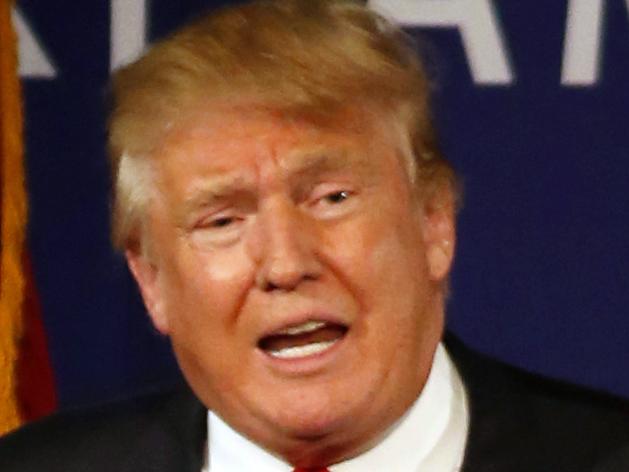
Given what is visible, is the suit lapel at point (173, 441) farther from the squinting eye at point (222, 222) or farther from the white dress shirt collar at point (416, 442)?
the squinting eye at point (222, 222)

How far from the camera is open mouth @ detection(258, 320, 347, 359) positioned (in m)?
1.34

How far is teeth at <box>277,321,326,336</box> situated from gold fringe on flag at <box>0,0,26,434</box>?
0.60m

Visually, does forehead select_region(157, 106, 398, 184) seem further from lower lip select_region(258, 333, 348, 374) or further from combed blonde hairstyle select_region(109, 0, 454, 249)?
lower lip select_region(258, 333, 348, 374)

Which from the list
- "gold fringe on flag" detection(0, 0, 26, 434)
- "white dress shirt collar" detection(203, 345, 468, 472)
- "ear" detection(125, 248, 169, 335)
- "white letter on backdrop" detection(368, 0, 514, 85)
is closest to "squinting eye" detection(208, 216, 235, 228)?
"ear" detection(125, 248, 169, 335)

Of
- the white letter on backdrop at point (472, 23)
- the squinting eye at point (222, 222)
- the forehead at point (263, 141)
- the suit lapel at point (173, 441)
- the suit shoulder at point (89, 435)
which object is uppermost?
the forehead at point (263, 141)

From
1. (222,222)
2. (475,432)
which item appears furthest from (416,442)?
(222,222)

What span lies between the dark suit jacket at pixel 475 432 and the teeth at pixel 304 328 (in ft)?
0.69

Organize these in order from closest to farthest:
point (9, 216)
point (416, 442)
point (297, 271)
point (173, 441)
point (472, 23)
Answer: point (297, 271) < point (416, 442) < point (173, 441) < point (9, 216) < point (472, 23)

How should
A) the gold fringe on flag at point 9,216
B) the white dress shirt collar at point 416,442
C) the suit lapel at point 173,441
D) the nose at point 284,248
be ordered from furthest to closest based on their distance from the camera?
the gold fringe on flag at point 9,216 → the suit lapel at point 173,441 → the white dress shirt collar at point 416,442 → the nose at point 284,248

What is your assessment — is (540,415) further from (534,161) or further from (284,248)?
(534,161)

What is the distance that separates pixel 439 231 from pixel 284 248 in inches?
7.9

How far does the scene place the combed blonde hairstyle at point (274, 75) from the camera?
1352 millimetres

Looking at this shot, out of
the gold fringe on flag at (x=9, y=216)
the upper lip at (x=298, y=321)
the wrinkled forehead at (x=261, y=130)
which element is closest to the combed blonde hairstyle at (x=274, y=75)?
the wrinkled forehead at (x=261, y=130)

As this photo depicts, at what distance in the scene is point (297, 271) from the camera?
1298 millimetres
